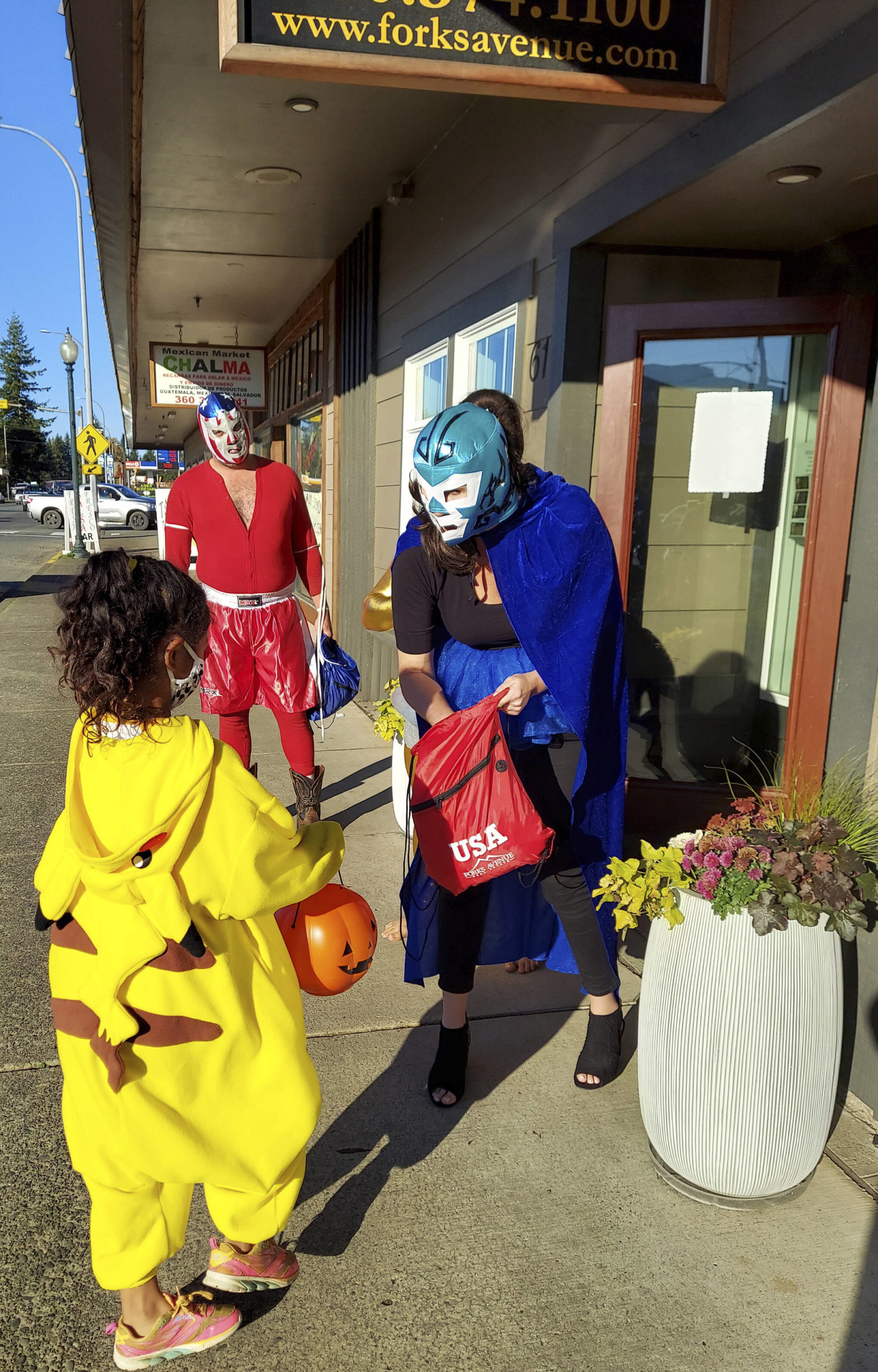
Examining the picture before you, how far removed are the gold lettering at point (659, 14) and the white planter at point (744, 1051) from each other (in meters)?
2.19

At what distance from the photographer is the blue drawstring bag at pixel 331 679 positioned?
4410 millimetres

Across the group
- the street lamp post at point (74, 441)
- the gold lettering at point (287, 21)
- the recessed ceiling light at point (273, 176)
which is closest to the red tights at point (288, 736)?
the gold lettering at point (287, 21)

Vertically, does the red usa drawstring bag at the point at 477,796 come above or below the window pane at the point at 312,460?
below

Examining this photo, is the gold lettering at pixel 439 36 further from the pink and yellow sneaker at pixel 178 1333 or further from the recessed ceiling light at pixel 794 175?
the pink and yellow sneaker at pixel 178 1333

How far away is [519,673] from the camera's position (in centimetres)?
259

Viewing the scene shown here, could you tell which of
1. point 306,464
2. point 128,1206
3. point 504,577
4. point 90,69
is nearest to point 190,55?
point 90,69

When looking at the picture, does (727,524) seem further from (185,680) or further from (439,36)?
(185,680)

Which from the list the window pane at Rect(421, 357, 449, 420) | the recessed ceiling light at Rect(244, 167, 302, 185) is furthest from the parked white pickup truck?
the window pane at Rect(421, 357, 449, 420)

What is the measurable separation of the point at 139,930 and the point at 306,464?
10.1 metres

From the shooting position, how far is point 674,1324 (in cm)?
197

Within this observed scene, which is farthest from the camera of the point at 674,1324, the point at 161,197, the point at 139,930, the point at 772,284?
the point at 161,197

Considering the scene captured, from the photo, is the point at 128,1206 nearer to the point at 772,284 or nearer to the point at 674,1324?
the point at 674,1324

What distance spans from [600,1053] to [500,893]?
51 centimetres

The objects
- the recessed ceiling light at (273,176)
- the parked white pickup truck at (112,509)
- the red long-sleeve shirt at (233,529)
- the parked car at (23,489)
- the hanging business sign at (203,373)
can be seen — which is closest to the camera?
the red long-sleeve shirt at (233,529)
